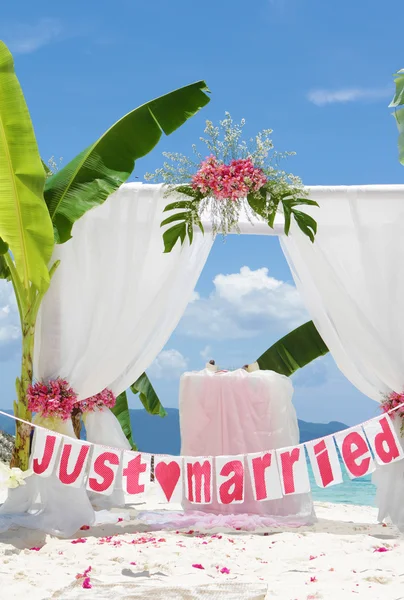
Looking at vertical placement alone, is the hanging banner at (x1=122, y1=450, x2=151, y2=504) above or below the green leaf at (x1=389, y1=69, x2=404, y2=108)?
below

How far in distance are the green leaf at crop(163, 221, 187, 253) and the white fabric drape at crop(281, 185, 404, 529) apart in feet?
2.87

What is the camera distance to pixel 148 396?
7789 mm

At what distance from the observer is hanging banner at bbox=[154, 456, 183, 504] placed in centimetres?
505

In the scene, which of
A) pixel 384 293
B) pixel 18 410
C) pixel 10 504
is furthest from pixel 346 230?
pixel 10 504

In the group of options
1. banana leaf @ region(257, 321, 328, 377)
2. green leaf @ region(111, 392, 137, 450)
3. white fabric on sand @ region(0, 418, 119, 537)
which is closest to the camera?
white fabric on sand @ region(0, 418, 119, 537)

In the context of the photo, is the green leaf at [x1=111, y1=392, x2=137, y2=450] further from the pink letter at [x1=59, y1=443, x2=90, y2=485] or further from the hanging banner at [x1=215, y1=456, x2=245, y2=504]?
the hanging banner at [x1=215, y1=456, x2=245, y2=504]

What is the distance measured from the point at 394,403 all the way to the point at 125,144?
2.78 meters

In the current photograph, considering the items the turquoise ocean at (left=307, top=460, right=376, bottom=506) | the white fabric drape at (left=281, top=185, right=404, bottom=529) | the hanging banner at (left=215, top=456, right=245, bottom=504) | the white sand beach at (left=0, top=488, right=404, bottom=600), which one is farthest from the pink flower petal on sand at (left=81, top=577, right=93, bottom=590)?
the turquoise ocean at (left=307, top=460, right=376, bottom=506)

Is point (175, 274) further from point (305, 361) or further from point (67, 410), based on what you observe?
point (305, 361)

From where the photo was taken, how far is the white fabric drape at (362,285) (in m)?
5.34

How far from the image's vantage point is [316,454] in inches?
195

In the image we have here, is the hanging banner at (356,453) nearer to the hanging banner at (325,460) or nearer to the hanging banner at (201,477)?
the hanging banner at (325,460)

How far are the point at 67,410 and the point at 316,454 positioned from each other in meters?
1.85

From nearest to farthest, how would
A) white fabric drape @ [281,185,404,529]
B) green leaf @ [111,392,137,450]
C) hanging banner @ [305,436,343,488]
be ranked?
hanging banner @ [305,436,343,488]
white fabric drape @ [281,185,404,529]
green leaf @ [111,392,137,450]
